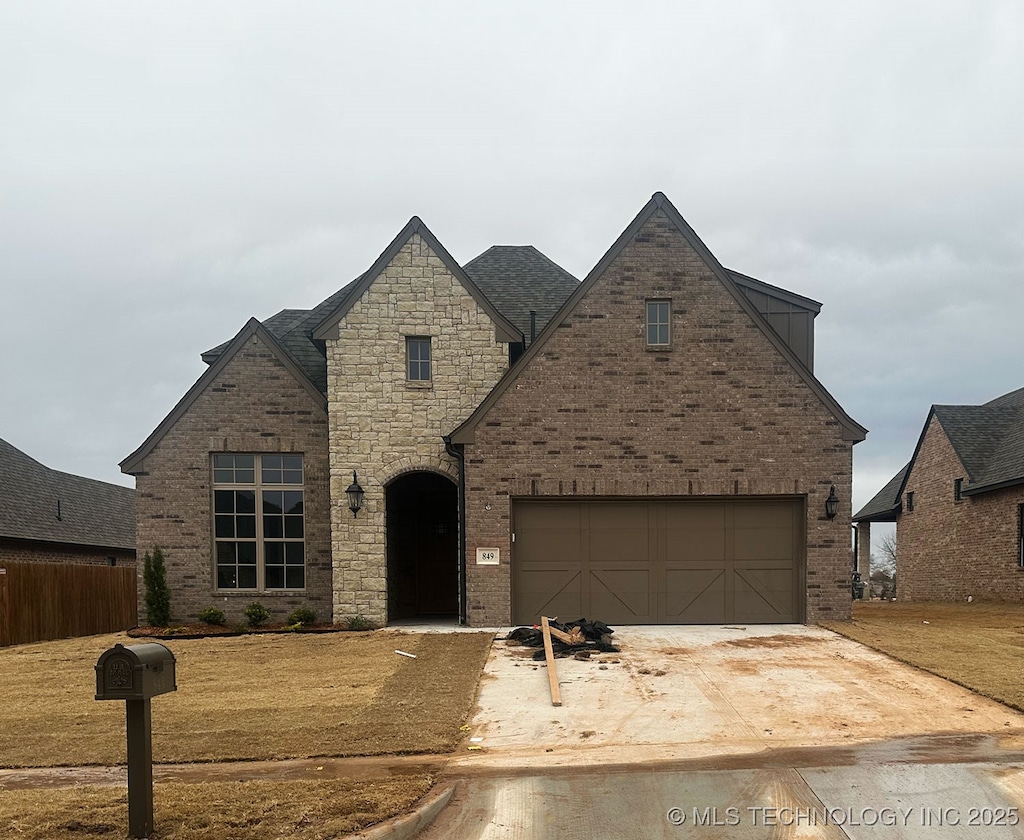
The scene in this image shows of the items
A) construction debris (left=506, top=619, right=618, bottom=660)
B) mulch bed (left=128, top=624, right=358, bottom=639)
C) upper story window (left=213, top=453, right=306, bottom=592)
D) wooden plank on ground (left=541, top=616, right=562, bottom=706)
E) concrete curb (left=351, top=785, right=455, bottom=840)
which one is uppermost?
upper story window (left=213, top=453, right=306, bottom=592)

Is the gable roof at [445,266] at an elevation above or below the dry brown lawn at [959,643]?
above

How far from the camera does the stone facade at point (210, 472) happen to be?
650 inches

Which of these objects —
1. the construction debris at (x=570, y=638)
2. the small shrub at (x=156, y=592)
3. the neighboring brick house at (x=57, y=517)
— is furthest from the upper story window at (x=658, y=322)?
the neighboring brick house at (x=57, y=517)

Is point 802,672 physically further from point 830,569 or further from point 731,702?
point 830,569

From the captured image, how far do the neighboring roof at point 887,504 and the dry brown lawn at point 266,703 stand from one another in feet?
77.1

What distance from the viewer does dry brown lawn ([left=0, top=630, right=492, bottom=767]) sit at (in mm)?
7328

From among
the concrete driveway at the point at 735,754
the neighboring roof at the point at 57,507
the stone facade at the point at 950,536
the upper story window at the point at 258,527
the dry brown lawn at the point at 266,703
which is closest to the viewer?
the concrete driveway at the point at 735,754

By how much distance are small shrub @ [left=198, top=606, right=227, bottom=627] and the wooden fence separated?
3.97 meters

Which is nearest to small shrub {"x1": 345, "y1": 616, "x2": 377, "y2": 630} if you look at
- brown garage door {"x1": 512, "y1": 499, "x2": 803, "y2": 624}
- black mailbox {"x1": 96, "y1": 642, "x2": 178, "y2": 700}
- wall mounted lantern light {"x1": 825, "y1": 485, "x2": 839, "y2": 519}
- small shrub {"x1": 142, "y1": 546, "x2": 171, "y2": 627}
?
brown garage door {"x1": 512, "y1": 499, "x2": 803, "y2": 624}

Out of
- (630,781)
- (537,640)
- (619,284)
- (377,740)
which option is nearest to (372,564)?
(537,640)

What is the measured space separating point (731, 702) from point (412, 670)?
4.41 meters

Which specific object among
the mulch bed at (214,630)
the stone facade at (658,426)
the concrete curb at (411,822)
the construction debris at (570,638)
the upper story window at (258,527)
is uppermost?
the stone facade at (658,426)

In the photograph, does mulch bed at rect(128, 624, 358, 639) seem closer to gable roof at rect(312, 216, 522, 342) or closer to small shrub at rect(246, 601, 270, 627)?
small shrub at rect(246, 601, 270, 627)

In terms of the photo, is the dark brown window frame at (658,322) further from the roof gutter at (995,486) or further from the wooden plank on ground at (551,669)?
the roof gutter at (995,486)
